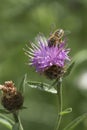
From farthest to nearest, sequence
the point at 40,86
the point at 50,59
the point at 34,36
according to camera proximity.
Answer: the point at 34,36
the point at 50,59
the point at 40,86

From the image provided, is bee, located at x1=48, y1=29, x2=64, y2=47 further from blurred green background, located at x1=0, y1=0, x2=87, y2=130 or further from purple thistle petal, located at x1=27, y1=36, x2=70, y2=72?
blurred green background, located at x1=0, y1=0, x2=87, y2=130

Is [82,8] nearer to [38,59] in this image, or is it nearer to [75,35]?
[75,35]

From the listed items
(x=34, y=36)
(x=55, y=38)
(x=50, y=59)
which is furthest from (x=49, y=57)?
(x=34, y=36)

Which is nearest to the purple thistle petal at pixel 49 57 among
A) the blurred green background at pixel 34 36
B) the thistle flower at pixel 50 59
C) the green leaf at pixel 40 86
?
the thistle flower at pixel 50 59

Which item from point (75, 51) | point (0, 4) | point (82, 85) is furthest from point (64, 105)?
point (0, 4)

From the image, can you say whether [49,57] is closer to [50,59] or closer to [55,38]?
[50,59]

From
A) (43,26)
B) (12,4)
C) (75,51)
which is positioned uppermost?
(12,4)
